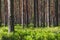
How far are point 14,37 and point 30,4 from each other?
2068cm

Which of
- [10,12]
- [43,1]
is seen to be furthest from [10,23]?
[43,1]

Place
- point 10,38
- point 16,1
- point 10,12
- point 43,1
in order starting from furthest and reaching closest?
point 16,1
point 43,1
point 10,12
point 10,38

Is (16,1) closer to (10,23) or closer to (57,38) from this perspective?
(10,23)

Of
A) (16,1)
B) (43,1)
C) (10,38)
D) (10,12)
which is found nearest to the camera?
(10,38)

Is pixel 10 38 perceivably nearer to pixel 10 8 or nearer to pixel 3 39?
pixel 3 39

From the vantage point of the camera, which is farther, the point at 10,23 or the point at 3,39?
the point at 10,23

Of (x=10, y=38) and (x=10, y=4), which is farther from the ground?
(x=10, y=4)

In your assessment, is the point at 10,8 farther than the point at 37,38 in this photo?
Yes

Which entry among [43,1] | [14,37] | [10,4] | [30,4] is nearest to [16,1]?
[30,4]

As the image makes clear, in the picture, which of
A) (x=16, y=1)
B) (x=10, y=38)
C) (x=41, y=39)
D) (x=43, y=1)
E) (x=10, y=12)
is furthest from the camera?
(x=16, y=1)

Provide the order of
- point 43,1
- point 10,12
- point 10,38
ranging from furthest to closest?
1. point 43,1
2. point 10,12
3. point 10,38

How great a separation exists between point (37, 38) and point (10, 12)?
8.68 feet

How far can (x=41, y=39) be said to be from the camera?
7.68m

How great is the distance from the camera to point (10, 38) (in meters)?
8.27
